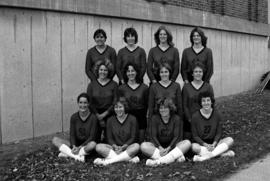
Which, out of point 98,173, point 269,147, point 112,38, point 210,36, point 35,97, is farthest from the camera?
point 210,36

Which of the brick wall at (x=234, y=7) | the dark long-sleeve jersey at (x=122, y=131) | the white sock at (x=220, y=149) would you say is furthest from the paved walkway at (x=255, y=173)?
the brick wall at (x=234, y=7)

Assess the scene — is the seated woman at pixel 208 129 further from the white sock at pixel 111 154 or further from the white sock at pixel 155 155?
the white sock at pixel 111 154

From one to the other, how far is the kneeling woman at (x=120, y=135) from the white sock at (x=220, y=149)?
1.04m

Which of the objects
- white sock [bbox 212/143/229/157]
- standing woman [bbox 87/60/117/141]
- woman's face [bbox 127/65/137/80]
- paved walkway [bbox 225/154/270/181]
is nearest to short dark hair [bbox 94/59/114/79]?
standing woman [bbox 87/60/117/141]

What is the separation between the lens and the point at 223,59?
498 inches

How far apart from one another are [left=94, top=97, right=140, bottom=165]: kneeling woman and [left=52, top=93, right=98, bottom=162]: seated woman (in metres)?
0.21

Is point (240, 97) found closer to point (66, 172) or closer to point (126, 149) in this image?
point (126, 149)

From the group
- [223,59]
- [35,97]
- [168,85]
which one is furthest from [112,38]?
[223,59]

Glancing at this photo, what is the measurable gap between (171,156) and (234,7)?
29.9ft

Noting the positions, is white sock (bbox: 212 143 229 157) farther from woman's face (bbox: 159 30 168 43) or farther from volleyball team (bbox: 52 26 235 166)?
woman's face (bbox: 159 30 168 43)

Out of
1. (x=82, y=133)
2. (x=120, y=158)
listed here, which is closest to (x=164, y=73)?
(x=120, y=158)

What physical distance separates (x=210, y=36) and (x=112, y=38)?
13.9ft

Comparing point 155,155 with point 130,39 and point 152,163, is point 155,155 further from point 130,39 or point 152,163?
point 130,39

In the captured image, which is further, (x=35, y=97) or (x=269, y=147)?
(x=35, y=97)
